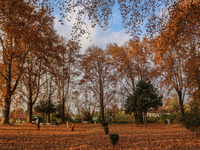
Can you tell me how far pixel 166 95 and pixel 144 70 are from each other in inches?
233

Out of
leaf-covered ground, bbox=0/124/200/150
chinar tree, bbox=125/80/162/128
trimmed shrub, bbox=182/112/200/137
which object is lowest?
leaf-covered ground, bbox=0/124/200/150

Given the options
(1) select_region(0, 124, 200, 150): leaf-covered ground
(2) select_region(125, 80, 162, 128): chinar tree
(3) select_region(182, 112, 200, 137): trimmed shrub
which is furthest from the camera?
(2) select_region(125, 80, 162, 128): chinar tree

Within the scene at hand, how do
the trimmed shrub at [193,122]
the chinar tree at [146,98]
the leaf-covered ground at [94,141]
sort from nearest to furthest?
the leaf-covered ground at [94,141], the trimmed shrub at [193,122], the chinar tree at [146,98]

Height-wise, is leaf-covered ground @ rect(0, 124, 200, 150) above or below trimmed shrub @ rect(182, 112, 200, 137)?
below

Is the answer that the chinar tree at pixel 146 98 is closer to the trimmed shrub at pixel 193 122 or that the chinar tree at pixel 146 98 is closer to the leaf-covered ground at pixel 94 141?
the leaf-covered ground at pixel 94 141

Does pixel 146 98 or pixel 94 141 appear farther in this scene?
pixel 146 98

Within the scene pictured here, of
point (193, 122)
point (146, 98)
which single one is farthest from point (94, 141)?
point (146, 98)

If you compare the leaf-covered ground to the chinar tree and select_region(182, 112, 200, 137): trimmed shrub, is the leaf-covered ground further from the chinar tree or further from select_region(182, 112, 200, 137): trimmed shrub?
the chinar tree

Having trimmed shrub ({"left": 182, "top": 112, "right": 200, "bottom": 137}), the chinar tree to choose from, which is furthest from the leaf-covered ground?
the chinar tree

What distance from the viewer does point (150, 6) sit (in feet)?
21.9

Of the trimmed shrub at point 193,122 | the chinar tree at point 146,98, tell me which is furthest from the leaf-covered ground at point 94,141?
the chinar tree at point 146,98

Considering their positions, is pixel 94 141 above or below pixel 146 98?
below

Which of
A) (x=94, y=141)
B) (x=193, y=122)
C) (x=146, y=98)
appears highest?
(x=146, y=98)

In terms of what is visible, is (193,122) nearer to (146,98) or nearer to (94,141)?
(94,141)
